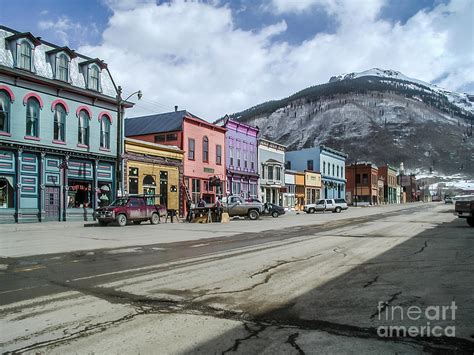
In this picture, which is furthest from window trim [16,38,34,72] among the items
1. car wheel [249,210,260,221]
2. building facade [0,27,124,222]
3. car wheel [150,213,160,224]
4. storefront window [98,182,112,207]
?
car wheel [249,210,260,221]

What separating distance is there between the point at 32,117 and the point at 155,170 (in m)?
11.2

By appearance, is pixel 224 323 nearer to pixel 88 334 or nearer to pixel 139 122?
pixel 88 334

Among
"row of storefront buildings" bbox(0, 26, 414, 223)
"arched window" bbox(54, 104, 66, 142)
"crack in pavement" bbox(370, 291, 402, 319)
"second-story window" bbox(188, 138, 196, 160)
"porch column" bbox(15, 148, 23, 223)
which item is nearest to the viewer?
"crack in pavement" bbox(370, 291, 402, 319)

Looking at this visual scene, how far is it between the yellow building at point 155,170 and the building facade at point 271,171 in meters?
16.8

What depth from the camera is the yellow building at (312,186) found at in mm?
67562

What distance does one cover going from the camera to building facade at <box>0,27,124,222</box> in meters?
26.2

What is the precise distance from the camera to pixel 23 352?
15.1 feet

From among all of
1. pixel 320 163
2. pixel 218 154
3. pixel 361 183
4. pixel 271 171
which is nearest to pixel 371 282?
pixel 218 154

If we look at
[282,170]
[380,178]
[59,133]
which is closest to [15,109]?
[59,133]

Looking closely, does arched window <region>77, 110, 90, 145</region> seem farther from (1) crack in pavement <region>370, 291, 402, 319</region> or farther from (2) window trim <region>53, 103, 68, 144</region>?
(1) crack in pavement <region>370, 291, 402, 319</region>

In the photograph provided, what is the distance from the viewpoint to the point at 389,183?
11631 centimetres

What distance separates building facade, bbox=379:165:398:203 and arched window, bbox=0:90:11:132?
9860 centimetres

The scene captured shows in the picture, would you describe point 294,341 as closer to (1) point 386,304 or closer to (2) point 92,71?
(1) point 386,304

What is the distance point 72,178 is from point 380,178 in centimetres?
8966
